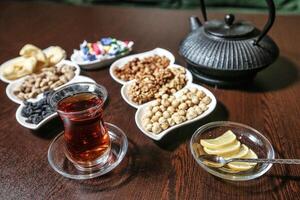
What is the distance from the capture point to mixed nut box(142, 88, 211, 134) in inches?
28.5

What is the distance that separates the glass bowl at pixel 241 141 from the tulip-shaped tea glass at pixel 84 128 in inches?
7.2

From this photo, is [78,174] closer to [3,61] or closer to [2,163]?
[2,163]

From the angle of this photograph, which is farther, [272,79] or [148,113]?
[272,79]

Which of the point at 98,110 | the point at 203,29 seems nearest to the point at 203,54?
the point at 203,29

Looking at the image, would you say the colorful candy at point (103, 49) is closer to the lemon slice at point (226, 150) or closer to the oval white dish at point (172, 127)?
the oval white dish at point (172, 127)

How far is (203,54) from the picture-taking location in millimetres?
836

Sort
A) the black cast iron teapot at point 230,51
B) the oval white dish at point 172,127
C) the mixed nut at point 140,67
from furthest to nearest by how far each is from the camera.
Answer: the mixed nut at point 140,67, the black cast iron teapot at point 230,51, the oval white dish at point 172,127

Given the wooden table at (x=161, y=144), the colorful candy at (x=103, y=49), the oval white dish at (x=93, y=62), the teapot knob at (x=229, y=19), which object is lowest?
the wooden table at (x=161, y=144)

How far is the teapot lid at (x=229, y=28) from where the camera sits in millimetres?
828

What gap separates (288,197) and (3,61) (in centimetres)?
92

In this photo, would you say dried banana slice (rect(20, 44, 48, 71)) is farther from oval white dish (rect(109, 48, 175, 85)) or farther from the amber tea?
the amber tea

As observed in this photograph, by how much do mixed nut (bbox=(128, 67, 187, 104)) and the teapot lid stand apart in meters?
0.14

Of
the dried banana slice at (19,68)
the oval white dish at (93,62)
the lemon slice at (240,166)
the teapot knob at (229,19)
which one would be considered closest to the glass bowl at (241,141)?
the lemon slice at (240,166)

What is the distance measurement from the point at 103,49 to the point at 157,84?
0.87 feet
